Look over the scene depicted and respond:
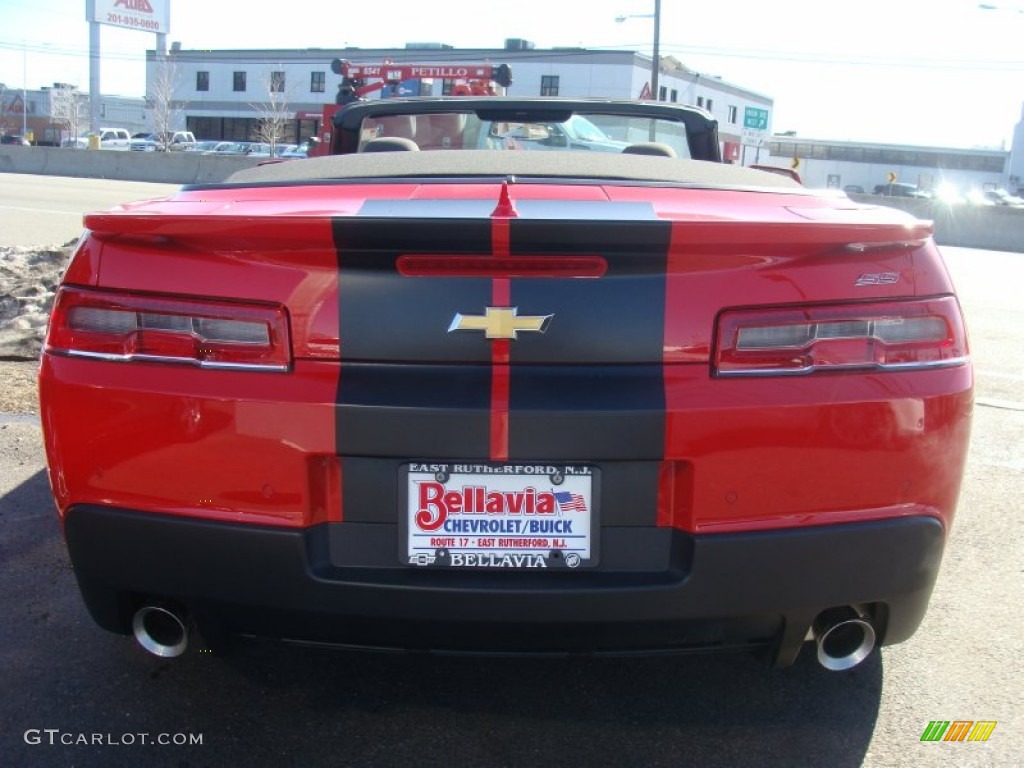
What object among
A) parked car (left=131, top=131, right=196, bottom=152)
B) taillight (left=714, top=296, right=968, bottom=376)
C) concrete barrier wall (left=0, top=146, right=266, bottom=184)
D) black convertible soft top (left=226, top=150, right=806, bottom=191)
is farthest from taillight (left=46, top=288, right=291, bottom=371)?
parked car (left=131, top=131, right=196, bottom=152)

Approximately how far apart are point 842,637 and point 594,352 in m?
0.91

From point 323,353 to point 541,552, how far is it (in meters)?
0.59

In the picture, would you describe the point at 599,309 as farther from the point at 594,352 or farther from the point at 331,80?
the point at 331,80

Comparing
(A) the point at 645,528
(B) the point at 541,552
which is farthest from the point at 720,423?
(B) the point at 541,552

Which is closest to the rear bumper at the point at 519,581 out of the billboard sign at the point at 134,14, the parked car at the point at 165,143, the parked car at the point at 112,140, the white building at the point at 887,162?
the parked car at the point at 165,143

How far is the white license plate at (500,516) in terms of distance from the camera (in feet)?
6.72

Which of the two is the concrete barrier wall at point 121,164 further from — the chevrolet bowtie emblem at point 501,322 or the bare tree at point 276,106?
the chevrolet bowtie emblem at point 501,322

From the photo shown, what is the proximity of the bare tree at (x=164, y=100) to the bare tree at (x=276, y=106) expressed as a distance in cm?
533

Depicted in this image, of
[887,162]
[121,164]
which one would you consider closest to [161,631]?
[121,164]

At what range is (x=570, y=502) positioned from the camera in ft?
6.74

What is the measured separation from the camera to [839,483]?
6.89ft

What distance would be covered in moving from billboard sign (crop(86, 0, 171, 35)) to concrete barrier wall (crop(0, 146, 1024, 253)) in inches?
1420

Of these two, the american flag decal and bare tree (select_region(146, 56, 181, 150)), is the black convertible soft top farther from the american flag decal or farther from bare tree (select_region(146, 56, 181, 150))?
bare tree (select_region(146, 56, 181, 150))

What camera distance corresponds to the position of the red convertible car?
6.68 feet
